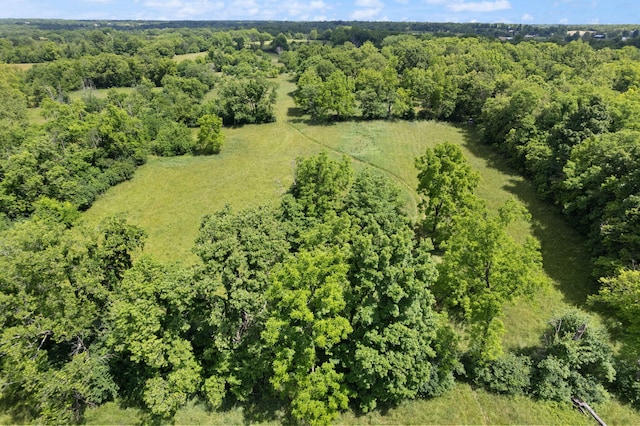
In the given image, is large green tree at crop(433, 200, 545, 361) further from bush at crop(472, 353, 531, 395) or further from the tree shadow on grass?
the tree shadow on grass

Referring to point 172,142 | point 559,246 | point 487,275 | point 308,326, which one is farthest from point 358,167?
point 308,326

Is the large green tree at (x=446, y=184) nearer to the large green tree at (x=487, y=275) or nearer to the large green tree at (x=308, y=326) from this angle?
the large green tree at (x=487, y=275)

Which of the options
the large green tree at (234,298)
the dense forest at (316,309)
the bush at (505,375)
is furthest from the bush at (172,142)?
the bush at (505,375)

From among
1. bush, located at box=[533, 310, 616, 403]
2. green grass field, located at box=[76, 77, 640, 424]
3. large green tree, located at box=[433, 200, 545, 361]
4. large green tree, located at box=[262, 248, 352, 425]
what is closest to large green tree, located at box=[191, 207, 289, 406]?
large green tree, located at box=[262, 248, 352, 425]

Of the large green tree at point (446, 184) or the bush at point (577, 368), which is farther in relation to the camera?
the large green tree at point (446, 184)

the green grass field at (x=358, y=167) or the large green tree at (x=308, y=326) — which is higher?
the large green tree at (x=308, y=326)

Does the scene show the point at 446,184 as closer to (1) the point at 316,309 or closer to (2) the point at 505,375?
(2) the point at 505,375
